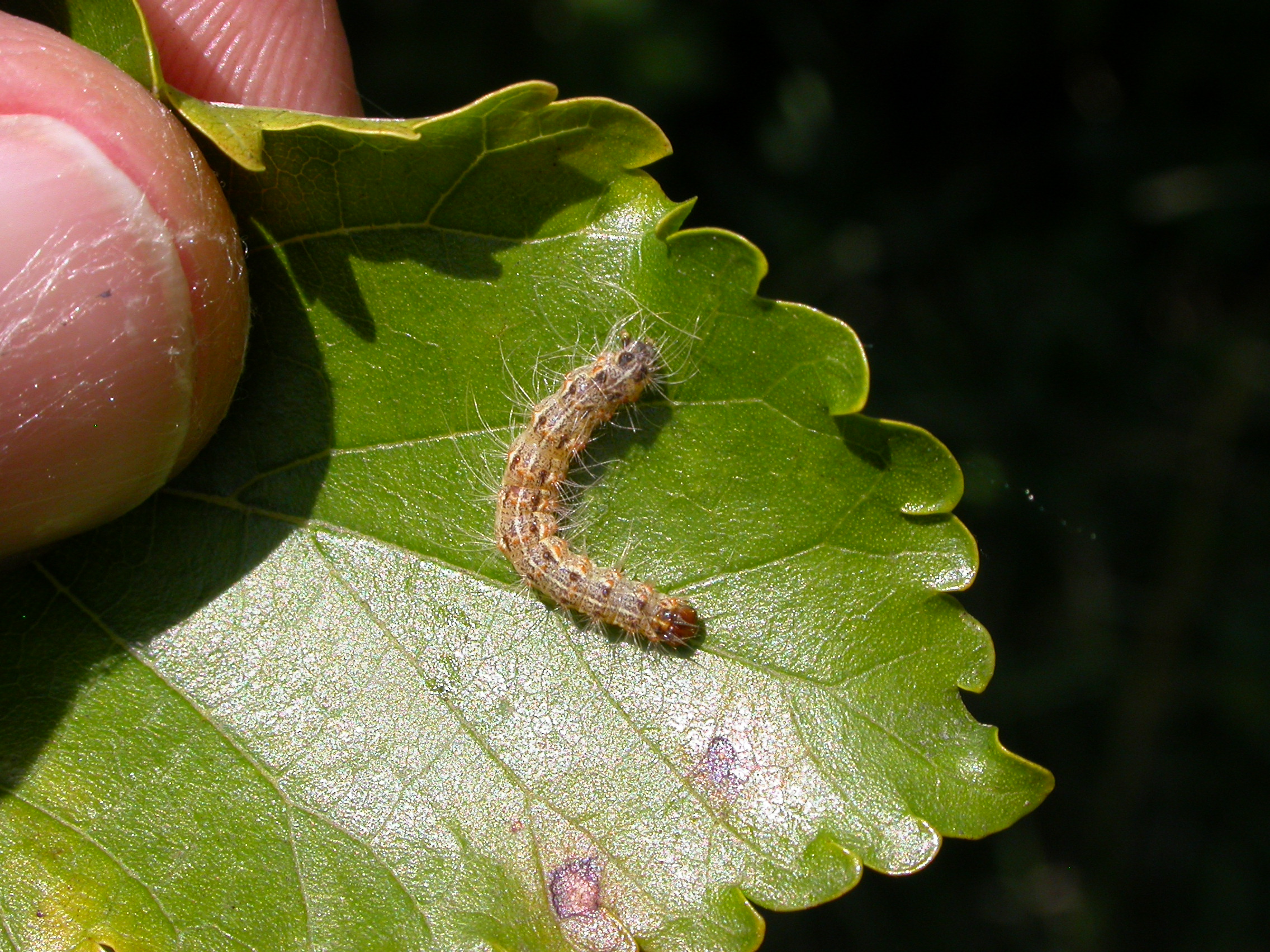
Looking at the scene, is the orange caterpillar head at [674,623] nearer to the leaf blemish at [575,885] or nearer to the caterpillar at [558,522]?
the caterpillar at [558,522]

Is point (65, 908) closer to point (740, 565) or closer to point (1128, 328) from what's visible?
point (740, 565)

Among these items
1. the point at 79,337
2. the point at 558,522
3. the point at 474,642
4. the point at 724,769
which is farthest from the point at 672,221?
the point at 79,337

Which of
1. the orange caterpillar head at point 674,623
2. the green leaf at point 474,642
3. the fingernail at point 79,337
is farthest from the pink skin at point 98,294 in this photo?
the orange caterpillar head at point 674,623

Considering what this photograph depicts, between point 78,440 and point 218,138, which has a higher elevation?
point 218,138

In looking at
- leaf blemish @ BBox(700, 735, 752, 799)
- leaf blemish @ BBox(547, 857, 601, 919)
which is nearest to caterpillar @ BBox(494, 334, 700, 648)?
leaf blemish @ BBox(700, 735, 752, 799)

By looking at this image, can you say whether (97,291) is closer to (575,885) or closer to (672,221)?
(672,221)

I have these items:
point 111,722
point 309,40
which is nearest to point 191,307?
point 111,722

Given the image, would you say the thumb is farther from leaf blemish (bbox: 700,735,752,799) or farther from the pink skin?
leaf blemish (bbox: 700,735,752,799)

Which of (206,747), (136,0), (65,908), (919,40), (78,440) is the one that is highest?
(136,0)
